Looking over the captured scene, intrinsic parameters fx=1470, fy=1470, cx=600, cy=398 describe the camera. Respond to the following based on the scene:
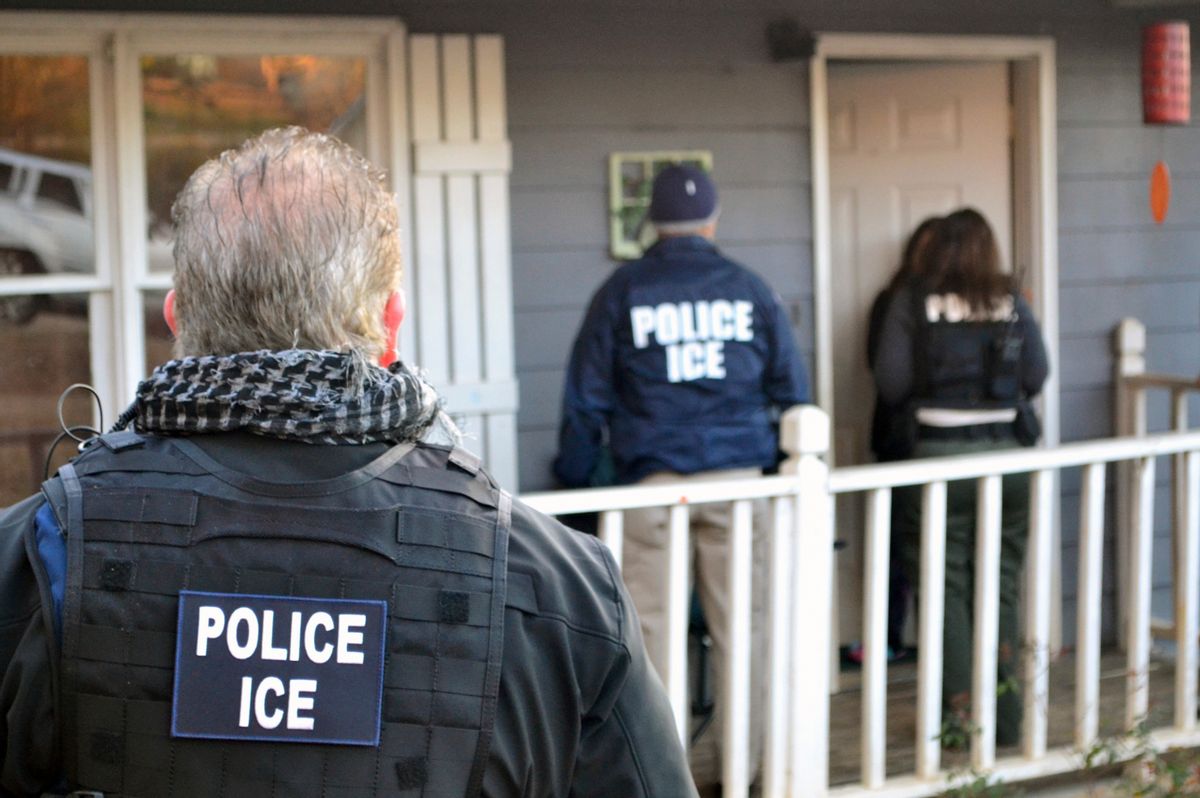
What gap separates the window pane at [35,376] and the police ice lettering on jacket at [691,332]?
151 cm

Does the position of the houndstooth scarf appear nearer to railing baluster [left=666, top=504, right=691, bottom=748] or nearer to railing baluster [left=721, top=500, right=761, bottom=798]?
railing baluster [left=666, top=504, right=691, bottom=748]

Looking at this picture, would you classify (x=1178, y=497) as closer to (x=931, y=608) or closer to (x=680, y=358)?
(x=931, y=608)

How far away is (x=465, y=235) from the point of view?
4.40 meters

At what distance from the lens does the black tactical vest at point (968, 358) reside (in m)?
4.48

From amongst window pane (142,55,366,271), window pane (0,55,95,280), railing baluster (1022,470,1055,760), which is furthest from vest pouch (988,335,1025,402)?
window pane (0,55,95,280)

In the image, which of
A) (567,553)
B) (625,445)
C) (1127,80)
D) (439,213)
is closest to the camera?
(567,553)

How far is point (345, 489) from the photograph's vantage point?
4.71ft

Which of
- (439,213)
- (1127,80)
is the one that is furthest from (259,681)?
(1127,80)

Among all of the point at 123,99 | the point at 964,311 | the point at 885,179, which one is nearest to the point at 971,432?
the point at 964,311

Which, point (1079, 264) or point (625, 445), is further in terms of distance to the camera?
point (1079, 264)

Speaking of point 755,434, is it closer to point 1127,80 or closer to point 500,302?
point 500,302

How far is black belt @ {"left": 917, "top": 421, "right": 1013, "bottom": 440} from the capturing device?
4535 mm

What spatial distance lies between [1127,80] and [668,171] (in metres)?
2.09

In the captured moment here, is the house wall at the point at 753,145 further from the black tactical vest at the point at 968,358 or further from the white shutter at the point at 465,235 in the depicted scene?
the black tactical vest at the point at 968,358
